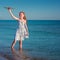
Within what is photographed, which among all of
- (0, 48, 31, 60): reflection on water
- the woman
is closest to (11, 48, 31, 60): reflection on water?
(0, 48, 31, 60): reflection on water

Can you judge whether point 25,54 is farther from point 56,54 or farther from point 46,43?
point 46,43

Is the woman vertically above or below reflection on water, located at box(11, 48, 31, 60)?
above

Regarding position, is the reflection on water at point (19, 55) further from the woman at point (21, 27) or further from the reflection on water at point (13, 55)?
the woman at point (21, 27)

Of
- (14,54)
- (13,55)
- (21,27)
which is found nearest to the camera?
(13,55)

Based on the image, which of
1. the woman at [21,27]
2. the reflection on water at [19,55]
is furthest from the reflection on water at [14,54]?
the woman at [21,27]

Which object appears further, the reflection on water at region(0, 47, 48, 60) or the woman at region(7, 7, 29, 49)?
the woman at region(7, 7, 29, 49)

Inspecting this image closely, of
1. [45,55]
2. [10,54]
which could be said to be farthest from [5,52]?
[45,55]

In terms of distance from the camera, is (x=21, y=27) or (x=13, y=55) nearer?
(x=13, y=55)

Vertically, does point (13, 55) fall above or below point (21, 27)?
below

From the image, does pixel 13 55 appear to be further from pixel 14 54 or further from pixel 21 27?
pixel 21 27

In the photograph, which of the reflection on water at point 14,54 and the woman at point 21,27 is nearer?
the reflection on water at point 14,54

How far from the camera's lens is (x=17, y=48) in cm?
1206

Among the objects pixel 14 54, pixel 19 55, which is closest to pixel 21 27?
pixel 14 54

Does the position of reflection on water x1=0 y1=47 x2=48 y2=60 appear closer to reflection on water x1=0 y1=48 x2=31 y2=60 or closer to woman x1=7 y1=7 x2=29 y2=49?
reflection on water x1=0 y1=48 x2=31 y2=60
